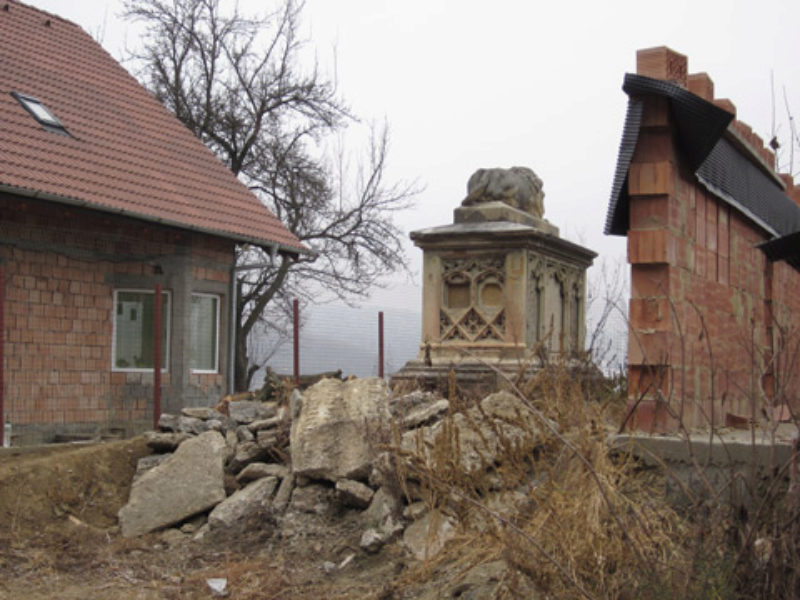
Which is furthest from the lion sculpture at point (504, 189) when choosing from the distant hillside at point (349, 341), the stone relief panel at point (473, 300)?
the distant hillside at point (349, 341)

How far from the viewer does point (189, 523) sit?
7504 mm

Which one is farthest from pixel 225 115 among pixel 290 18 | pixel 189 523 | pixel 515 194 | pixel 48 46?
pixel 189 523

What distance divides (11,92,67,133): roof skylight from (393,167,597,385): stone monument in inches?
222

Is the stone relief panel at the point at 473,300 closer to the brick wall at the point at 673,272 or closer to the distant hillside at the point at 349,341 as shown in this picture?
the brick wall at the point at 673,272

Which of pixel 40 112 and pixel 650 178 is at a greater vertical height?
pixel 40 112

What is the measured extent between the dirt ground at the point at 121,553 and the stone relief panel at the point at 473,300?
135 inches

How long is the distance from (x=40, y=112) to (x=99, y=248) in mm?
2243

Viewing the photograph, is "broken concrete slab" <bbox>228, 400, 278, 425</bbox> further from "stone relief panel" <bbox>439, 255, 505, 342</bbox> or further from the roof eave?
the roof eave

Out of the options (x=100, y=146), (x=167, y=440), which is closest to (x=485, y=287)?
(x=167, y=440)

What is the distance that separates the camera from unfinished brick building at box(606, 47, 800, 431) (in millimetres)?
5934

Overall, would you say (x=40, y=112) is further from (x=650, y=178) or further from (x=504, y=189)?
(x=650, y=178)

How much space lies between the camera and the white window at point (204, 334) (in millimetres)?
13469

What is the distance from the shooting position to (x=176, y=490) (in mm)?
7535

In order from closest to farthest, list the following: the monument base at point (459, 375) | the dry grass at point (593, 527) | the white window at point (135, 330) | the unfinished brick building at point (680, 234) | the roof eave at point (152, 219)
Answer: the dry grass at point (593, 527), the unfinished brick building at point (680, 234), the monument base at point (459, 375), the roof eave at point (152, 219), the white window at point (135, 330)
